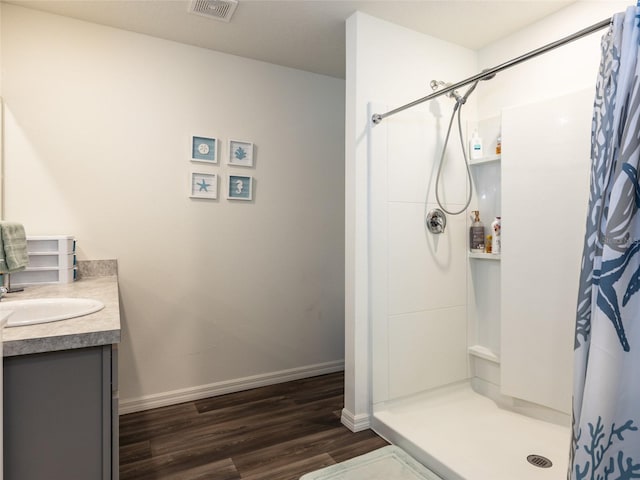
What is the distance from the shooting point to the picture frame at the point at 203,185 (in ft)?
8.58

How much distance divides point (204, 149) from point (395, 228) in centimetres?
141

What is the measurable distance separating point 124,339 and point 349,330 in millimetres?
1457

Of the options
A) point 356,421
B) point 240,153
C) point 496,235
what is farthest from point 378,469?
point 240,153

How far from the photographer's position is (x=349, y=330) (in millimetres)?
2279

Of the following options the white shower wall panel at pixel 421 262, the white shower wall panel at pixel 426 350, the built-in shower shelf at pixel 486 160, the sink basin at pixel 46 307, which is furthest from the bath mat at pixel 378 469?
the built-in shower shelf at pixel 486 160

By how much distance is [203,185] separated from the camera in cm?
265

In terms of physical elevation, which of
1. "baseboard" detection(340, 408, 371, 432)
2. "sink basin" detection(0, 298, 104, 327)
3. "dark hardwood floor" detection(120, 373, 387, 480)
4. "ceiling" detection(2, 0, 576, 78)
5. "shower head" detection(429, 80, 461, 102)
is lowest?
"dark hardwood floor" detection(120, 373, 387, 480)

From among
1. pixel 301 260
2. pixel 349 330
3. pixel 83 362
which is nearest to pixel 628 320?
pixel 349 330

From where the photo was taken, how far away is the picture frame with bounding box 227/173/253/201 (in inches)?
108

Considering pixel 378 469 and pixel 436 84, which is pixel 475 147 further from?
pixel 378 469

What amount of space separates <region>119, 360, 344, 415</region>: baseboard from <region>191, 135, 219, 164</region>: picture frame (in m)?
1.58

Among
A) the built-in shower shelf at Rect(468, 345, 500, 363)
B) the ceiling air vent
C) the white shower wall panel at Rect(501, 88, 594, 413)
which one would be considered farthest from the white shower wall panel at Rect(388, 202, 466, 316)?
the ceiling air vent

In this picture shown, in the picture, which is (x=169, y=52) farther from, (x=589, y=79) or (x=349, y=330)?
(x=589, y=79)

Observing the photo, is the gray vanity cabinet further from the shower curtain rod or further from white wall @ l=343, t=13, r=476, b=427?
the shower curtain rod
